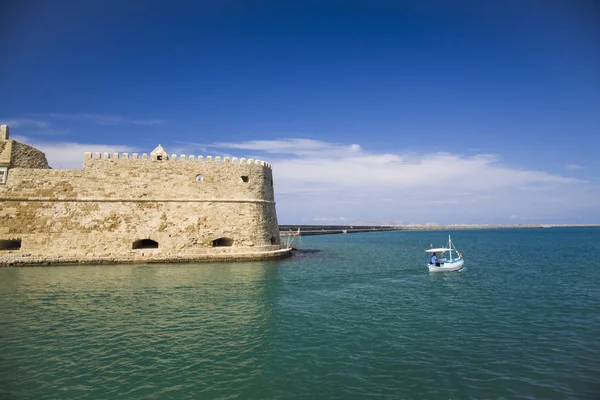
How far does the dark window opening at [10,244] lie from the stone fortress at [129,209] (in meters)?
0.05

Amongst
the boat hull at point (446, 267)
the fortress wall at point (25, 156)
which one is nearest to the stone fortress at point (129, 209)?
the fortress wall at point (25, 156)

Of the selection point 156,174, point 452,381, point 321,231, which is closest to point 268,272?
point 156,174

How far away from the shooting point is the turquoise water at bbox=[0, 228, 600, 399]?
22.8 feet

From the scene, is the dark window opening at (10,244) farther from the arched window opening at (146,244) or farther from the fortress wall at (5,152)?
the arched window opening at (146,244)

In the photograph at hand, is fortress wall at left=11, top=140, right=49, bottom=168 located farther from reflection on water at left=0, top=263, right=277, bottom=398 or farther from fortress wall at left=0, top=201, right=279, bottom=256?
reflection on water at left=0, top=263, right=277, bottom=398

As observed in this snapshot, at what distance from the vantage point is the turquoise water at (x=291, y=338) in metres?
6.96

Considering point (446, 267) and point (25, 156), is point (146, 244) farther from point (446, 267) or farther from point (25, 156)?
point (446, 267)

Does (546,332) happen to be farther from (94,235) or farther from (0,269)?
(0,269)

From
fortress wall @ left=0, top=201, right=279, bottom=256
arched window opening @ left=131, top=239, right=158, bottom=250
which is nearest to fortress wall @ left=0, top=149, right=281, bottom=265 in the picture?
fortress wall @ left=0, top=201, right=279, bottom=256

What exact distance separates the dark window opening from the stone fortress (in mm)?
51

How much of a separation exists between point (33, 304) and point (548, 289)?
2142 cm

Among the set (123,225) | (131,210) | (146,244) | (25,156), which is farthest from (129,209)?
(25,156)

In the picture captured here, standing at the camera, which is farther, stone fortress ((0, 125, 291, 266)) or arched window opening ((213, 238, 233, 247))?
arched window opening ((213, 238, 233, 247))

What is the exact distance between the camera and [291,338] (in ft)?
31.9
